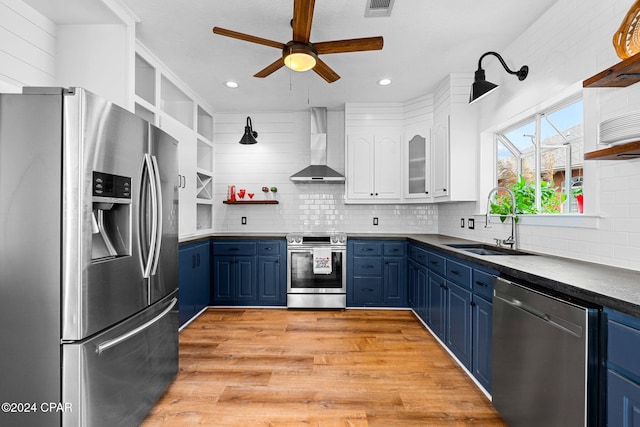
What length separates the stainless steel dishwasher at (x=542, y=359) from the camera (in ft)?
4.06

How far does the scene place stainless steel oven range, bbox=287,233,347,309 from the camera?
3.99 m

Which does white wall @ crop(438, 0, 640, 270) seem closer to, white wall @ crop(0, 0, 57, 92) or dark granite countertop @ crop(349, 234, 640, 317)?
dark granite countertop @ crop(349, 234, 640, 317)

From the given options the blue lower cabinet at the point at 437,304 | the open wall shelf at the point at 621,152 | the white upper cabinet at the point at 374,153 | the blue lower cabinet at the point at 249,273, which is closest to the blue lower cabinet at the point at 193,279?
the blue lower cabinet at the point at 249,273

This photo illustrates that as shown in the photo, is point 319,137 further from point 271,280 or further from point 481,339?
point 481,339

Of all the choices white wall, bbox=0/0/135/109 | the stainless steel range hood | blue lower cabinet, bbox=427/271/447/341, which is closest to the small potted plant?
blue lower cabinet, bbox=427/271/447/341

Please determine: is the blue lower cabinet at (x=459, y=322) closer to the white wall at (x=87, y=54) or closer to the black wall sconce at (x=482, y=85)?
the black wall sconce at (x=482, y=85)

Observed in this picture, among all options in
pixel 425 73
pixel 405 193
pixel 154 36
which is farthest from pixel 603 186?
pixel 154 36

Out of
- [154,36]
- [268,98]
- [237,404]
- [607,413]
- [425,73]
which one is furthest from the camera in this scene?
[268,98]

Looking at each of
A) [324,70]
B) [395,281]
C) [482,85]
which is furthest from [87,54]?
[395,281]

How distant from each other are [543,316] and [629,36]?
1372 mm

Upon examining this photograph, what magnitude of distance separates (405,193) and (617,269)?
2.67 meters

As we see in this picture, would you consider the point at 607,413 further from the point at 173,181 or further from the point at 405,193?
the point at 405,193

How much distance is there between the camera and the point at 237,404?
205 centimetres

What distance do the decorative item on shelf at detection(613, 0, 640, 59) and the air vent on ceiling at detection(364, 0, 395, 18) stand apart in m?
1.26
